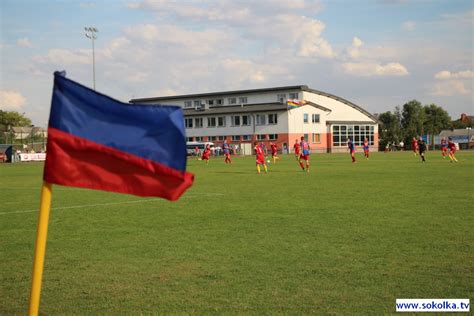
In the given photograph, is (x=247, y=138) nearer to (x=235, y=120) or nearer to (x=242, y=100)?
(x=235, y=120)

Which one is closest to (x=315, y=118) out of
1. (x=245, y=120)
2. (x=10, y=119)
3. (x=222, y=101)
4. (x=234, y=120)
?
(x=245, y=120)

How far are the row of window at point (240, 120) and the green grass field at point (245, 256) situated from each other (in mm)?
75037

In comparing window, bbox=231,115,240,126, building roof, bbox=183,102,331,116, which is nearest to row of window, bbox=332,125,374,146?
building roof, bbox=183,102,331,116

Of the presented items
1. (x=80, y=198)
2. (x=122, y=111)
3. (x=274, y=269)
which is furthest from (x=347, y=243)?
(x=80, y=198)

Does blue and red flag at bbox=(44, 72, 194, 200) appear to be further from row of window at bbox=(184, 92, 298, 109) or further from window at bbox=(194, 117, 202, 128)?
window at bbox=(194, 117, 202, 128)

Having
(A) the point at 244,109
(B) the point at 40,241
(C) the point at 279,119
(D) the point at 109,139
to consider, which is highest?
(A) the point at 244,109

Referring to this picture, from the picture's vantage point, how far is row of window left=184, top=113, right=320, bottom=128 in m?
92.7

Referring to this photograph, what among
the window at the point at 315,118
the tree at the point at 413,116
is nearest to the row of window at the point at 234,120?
the window at the point at 315,118

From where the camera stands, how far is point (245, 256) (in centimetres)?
961

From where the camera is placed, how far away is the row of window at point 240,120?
92.7m

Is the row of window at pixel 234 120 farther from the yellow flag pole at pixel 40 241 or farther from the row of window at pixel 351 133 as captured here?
the yellow flag pole at pixel 40 241

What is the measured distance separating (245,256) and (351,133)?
91582mm

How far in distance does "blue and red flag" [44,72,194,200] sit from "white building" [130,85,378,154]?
85.9m

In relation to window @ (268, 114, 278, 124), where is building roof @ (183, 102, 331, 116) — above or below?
above
